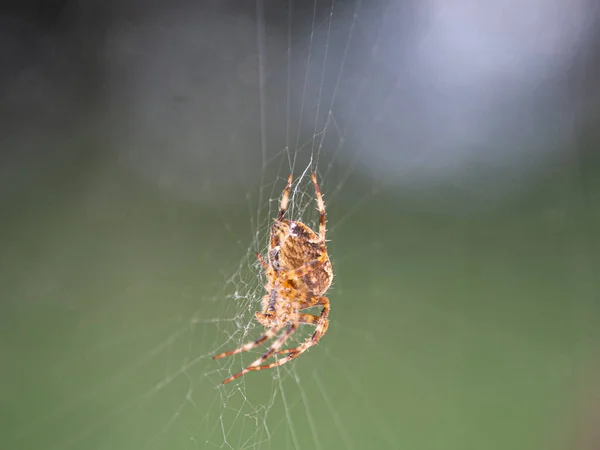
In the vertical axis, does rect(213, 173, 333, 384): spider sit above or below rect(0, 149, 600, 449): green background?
Answer: below

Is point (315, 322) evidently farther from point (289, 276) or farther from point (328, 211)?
point (328, 211)

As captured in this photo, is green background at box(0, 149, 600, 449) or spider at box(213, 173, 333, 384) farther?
green background at box(0, 149, 600, 449)

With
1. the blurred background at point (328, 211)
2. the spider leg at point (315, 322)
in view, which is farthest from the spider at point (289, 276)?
the blurred background at point (328, 211)

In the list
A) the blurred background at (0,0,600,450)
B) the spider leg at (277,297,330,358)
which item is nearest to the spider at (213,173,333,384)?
the spider leg at (277,297,330,358)

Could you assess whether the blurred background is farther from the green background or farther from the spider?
the spider

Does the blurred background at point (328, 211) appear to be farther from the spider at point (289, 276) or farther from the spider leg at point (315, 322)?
the spider at point (289, 276)

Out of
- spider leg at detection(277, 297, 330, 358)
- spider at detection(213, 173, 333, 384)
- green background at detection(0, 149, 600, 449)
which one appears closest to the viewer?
spider at detection(213, 173, 333, 384)

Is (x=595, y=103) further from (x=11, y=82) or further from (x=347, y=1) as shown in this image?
(x=11, y=82)

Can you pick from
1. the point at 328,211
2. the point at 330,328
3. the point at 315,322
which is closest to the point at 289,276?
the point at 315,322
